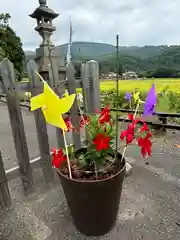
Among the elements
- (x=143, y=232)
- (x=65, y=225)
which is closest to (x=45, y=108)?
(x=65, y=225)

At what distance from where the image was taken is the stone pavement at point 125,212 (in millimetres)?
1209

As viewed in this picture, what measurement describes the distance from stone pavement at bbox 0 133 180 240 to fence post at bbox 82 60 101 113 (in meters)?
0.91

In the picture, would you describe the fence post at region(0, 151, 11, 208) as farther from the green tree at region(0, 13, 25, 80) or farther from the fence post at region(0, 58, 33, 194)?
the green tree at region(0, 13, 25, 80)

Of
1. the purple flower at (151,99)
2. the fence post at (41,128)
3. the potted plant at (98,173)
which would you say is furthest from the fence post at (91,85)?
the purple flower at (151,99)

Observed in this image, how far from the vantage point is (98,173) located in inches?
43.7

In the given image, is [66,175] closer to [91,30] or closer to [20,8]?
[91,30]

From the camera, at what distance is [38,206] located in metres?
1.49

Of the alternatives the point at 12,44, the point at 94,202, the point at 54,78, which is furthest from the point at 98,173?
the point at 12,44

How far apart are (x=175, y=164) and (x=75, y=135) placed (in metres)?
1.34

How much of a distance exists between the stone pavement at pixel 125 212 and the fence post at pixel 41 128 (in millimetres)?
205

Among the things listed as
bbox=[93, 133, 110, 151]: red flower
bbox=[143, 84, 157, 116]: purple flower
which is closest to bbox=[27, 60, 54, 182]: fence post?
bbox=[93, 133, 110, 151]: red flower

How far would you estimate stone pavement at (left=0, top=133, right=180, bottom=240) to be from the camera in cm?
121

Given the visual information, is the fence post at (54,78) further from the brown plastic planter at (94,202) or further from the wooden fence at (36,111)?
the brown plastic planter at (94,202)

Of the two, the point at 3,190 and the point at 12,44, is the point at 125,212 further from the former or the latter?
the point at 12,44
